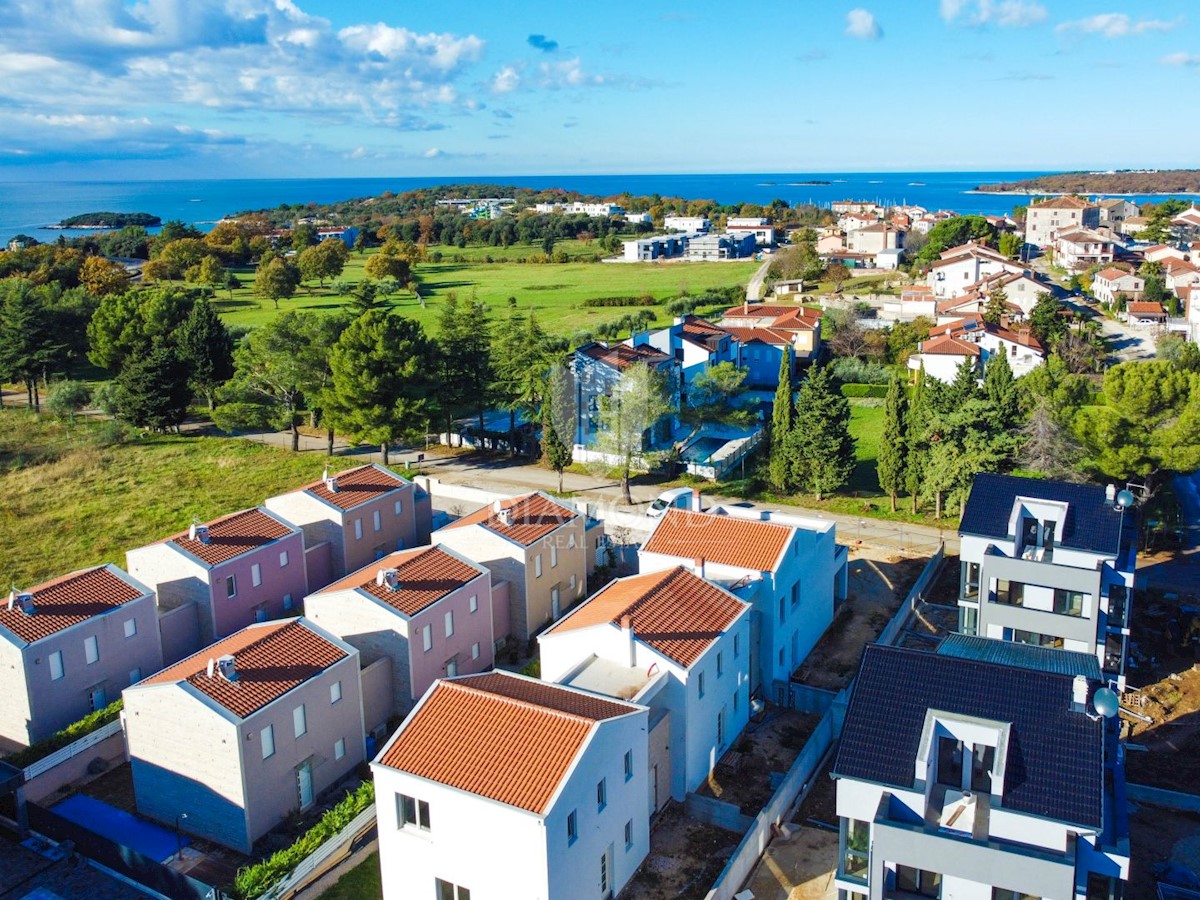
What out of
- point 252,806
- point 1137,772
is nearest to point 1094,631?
point 1137,772

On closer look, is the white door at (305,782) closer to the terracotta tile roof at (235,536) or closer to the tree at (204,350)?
the terracotta tile roof at (235,536)

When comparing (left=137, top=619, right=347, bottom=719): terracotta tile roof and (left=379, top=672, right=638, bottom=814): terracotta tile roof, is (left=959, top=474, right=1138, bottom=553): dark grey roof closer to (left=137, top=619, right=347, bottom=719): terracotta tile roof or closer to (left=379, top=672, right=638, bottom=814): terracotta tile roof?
(left=379, top=672, right=638, bottom=814): terracotta tile roof

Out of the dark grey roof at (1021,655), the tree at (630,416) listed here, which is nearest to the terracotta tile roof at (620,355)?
the tree at (630,416)

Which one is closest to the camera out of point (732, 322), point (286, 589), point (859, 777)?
point (859, 777)

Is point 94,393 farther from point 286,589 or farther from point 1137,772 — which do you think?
point 1137,772

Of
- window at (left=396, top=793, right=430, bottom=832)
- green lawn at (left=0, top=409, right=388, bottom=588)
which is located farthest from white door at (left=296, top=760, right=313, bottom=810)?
green lawn at (left=0, top=409, right=388, bottom=588)

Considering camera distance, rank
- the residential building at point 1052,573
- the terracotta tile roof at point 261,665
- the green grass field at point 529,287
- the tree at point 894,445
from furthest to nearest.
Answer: the green grass field at point 529,287 < the tree at point 894,445 < the residential building at point 1052,573 < the terracotta tile roof at point 261,665

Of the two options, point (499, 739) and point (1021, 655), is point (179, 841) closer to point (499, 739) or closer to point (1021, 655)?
point (499, 739)
